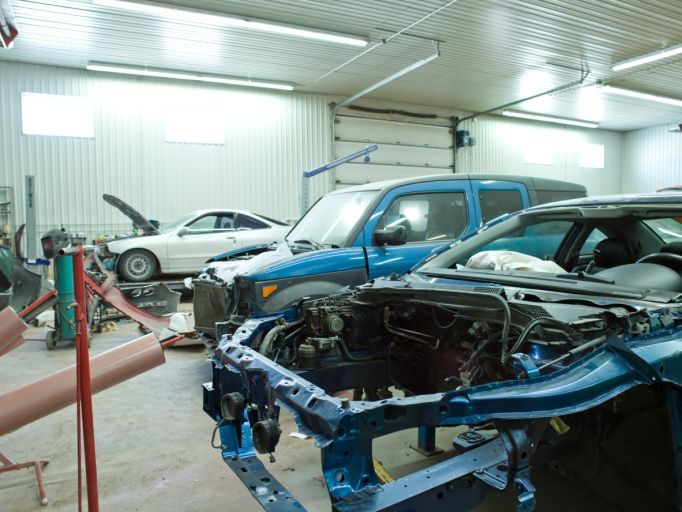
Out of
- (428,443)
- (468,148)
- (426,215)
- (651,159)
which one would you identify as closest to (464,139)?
(468,148)

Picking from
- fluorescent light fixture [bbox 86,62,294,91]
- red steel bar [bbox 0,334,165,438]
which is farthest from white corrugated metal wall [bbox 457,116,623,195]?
red steel bar [bbox 0,334,165,438]

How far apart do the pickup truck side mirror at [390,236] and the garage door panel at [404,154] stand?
33.1 feet

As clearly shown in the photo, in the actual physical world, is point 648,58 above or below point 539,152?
above

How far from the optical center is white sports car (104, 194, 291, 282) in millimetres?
9117

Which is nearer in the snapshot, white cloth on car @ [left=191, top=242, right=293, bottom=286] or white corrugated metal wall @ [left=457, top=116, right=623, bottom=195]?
white cloth on car @ [left=191, top=242, right=293, bottom=286]

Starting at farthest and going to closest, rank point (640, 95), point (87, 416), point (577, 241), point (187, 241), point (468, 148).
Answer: point (468, 148) → point (640, 95) → point (187, 241) → point (577, 241) → point (87, 416)

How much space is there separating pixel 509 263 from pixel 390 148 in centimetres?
1229

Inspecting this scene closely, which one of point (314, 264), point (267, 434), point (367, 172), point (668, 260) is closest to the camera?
point (267, 434)

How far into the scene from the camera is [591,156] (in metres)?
19.3

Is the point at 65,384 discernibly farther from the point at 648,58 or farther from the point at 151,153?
the point at 648,58

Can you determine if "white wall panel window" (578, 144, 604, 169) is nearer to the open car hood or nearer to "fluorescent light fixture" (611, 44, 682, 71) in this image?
"fluorescent light fixture" (611, 44, 682, 71)

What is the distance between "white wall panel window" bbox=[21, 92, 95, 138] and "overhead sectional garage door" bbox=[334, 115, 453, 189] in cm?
613

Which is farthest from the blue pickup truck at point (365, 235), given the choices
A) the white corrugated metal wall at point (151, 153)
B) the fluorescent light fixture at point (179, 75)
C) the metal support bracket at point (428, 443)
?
the fluorescent light fixture at point (179, 75)

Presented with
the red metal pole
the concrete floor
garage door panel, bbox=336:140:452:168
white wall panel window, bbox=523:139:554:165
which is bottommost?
the concrete floor
